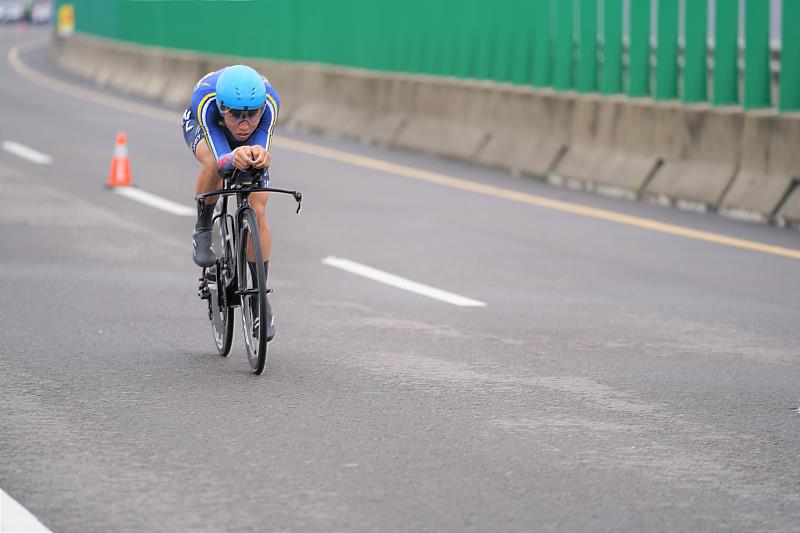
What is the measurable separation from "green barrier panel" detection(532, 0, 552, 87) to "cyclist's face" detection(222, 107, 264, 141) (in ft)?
39.6

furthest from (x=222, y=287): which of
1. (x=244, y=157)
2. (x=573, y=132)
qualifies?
(x=573, y=132)

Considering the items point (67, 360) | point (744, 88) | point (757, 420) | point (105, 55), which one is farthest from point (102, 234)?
point (105, 55)

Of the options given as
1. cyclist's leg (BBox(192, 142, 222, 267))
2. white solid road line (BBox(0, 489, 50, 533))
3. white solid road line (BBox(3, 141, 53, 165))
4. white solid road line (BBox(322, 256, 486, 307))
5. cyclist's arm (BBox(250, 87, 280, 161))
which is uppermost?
cyclist's arm (BBox(250, 87, 280, 161))

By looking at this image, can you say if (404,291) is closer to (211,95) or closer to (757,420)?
Result: (211,95)

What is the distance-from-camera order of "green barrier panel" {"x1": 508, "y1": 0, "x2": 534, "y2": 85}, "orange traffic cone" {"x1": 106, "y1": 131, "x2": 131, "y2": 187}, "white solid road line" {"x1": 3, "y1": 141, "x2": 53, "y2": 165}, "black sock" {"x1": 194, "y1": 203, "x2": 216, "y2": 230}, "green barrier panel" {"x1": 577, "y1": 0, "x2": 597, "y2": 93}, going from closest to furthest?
"black sock" {"x1": 194, "y1": 203, "x2": 216, "y2": 230}
"orange traffic cone" {"x1": 106, "y1": 131, "x2": 131, "y2": 187}
"green barrier panel" {"x1": 577, "y1": 0, "x2": 597, "y2": 93}
"white solid road line" {"x1": 3, "y1": 141, "x2": 53, "y2": 165}
"green barrier panel" {"x1": 508, "y1": 0, "x2": 534, "y2": 85}

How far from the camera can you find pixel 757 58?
15555 mm

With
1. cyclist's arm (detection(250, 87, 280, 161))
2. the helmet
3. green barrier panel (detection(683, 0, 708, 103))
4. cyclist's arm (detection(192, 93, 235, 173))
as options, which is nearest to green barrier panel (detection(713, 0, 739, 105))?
green barrier panel (detection(683, 0, 708, 103))

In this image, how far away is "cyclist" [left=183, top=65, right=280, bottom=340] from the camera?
25.1 feet

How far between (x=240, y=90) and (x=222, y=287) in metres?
1.10

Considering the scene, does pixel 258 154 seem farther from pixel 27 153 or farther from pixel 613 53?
pixel 27 153

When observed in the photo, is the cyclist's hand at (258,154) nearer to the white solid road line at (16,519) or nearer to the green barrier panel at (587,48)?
the white solid road line at (16,519)

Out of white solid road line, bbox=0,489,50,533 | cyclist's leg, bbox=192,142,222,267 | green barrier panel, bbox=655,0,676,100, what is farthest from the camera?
green barrier panel, bbox=655,0,676,100

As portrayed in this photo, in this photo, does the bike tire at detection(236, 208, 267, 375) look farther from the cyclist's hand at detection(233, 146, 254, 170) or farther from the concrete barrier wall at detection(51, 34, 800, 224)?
the concrete barrier wall at detection(51, 34, 800, 224)

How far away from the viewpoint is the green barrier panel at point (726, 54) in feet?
52.5
